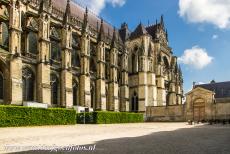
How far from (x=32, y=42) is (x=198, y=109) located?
88.1 ft

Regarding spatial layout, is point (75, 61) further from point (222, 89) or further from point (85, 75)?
point (222, 89)

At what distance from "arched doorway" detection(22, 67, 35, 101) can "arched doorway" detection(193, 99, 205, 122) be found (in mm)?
25787

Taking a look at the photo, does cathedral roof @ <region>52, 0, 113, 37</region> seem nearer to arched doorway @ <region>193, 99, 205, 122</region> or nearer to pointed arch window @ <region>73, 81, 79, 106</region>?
pointed arch window @ <region>73, 81, 79, 106</region>

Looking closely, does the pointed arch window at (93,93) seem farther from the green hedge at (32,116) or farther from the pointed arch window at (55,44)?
the green hedge at (32,116)

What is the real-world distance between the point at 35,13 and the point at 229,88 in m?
39.2

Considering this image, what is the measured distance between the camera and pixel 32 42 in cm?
3656

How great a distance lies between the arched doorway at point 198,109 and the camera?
156 ft

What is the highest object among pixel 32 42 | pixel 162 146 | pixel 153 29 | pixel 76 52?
pixel 153 29

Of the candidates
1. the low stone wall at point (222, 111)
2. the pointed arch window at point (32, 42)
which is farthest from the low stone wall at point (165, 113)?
the pointed arch window at point (32, 42)

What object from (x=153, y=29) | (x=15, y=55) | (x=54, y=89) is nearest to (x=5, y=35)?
(x=15, y=55)

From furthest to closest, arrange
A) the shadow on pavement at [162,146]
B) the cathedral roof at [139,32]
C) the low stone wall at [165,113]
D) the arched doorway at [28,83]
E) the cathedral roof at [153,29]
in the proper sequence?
1. the cathedral roof at [153,29]
2. the cathedral roof at [139,32]
3. the low stone wall at [165,113]
4. the arched doorway at [28,83]
5. the shadow on pavement at [162,146]

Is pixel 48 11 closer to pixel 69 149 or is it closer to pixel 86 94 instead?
pixel 86 94

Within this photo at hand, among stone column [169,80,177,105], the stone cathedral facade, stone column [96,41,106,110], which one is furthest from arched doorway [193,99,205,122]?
stone column [169,80,177,105]

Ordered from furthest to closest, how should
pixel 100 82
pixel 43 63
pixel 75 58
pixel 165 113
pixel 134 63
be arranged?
pixel 134 63, pixel 165 113, pixel 100 82, pixel 75 58, pixel 43 63
